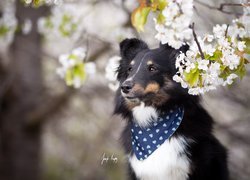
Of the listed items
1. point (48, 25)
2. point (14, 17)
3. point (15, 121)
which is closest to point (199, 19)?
point (48, 25)

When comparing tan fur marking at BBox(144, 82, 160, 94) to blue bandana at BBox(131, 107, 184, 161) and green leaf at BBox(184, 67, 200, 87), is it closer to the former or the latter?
blue bandana at BBox(131, 107, 184, 161)

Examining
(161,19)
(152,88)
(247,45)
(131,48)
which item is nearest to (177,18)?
(161,19)

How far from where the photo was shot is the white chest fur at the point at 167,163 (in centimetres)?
433

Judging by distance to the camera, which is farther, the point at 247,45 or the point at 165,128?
the point at 165,128

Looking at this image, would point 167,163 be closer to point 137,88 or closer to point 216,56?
point 137,88

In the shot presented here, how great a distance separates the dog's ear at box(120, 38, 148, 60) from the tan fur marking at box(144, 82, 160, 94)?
0.56 meters

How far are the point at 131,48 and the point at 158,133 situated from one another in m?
0.89

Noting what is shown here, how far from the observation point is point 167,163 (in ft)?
14.3

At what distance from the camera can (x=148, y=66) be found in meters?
4.49

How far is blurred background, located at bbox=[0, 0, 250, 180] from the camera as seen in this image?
6.72 m

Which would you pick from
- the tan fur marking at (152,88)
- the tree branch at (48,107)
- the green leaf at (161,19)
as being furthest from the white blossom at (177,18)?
the tree branch at (48,107)

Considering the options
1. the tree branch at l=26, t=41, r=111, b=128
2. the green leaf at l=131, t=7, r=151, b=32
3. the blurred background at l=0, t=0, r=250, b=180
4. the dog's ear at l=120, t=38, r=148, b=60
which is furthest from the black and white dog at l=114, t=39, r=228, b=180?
the tree branch at l=26, t=41, r=111, b=128

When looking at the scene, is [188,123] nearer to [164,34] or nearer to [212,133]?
[212,133]

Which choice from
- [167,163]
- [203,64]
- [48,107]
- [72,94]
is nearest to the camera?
[203,64]
